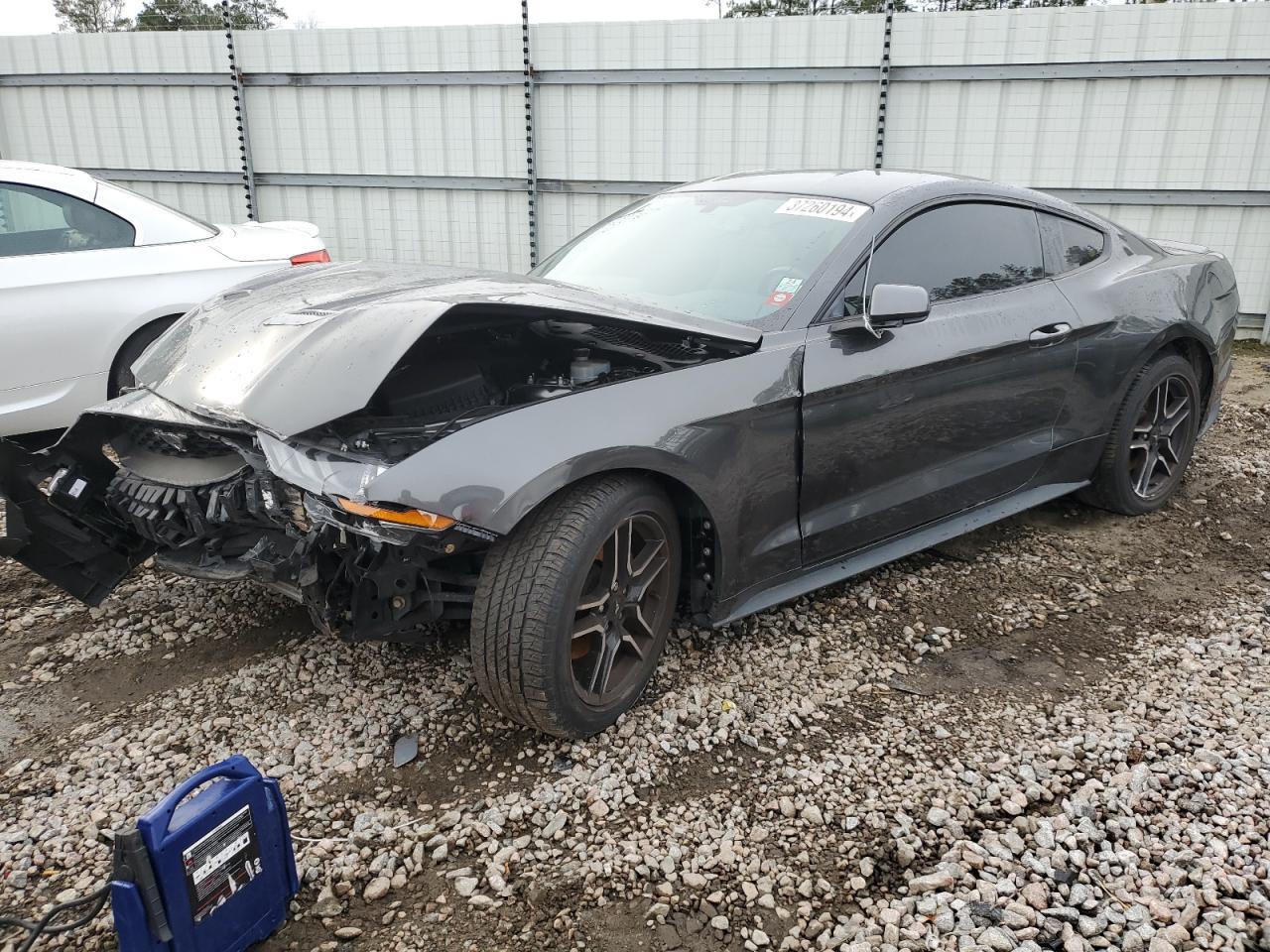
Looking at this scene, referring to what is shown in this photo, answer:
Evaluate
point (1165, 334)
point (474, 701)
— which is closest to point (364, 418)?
point (474, 701)

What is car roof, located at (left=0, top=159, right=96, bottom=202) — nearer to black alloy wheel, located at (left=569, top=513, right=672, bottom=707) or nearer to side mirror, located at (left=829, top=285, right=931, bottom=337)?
black alloy wheel, located at (left=569, top=513, right=672, bottom=707)

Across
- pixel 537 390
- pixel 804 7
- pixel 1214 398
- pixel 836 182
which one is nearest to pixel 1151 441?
pixel 1214 398

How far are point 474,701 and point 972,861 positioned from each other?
1.45m

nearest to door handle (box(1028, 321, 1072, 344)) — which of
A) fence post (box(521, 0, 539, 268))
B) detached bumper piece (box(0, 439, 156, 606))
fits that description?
detached bumper piece (box(0, 439, 156, 606))

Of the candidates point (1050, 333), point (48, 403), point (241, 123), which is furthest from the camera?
point (241, 123)

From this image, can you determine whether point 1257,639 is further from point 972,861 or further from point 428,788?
point 428,788

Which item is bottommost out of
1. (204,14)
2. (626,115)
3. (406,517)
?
(406,517)

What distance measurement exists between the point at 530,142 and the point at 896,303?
664 centimetres

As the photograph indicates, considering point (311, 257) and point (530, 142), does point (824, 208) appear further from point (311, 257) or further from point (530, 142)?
point (530, 142)

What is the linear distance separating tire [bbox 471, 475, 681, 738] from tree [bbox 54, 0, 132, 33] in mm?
26249

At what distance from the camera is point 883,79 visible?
7.92 m

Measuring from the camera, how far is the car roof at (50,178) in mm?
4551

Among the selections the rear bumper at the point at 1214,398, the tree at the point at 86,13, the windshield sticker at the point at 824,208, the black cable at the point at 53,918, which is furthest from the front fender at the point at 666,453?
the tree at the point at 86,13

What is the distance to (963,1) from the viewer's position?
9.94m
